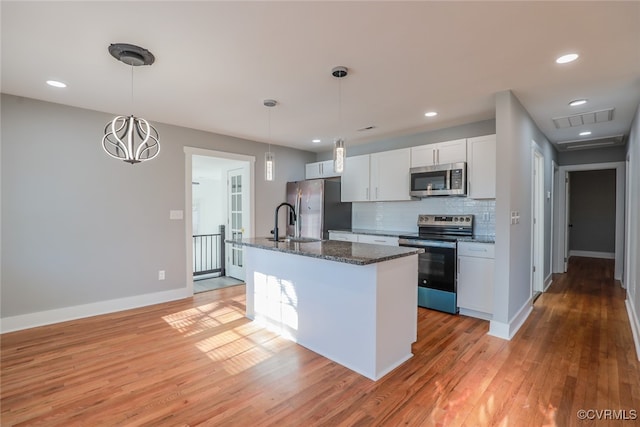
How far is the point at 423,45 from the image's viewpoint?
215 centimetres

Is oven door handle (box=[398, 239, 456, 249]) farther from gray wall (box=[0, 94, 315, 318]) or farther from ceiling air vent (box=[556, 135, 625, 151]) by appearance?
ceiling air vent (box=[556, 135, 625, 151])

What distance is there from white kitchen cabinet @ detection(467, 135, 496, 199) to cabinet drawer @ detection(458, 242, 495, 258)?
24.0 inches

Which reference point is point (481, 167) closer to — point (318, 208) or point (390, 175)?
point (390, 175)

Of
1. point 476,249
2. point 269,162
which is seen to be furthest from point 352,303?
point 476,249

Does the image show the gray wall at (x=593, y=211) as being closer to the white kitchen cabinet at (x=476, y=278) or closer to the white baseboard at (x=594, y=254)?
the white baseboard at (x=594, y=254)

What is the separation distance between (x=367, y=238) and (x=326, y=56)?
2.78 metres

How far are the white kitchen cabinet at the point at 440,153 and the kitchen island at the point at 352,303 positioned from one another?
188cm

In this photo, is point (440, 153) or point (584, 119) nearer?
point (584, 119)

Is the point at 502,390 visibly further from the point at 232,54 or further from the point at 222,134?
the point at 222,134

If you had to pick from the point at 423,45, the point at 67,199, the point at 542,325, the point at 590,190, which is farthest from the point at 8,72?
the point at 590,190

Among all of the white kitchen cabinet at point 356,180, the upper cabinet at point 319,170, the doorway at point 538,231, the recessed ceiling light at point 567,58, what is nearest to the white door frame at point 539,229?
the doorway at point 538,231

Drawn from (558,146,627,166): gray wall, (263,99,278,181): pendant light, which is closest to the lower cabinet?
(263,99,278,181): pendant light

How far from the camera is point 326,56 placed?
7.61ft

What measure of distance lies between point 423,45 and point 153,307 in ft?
13.6
